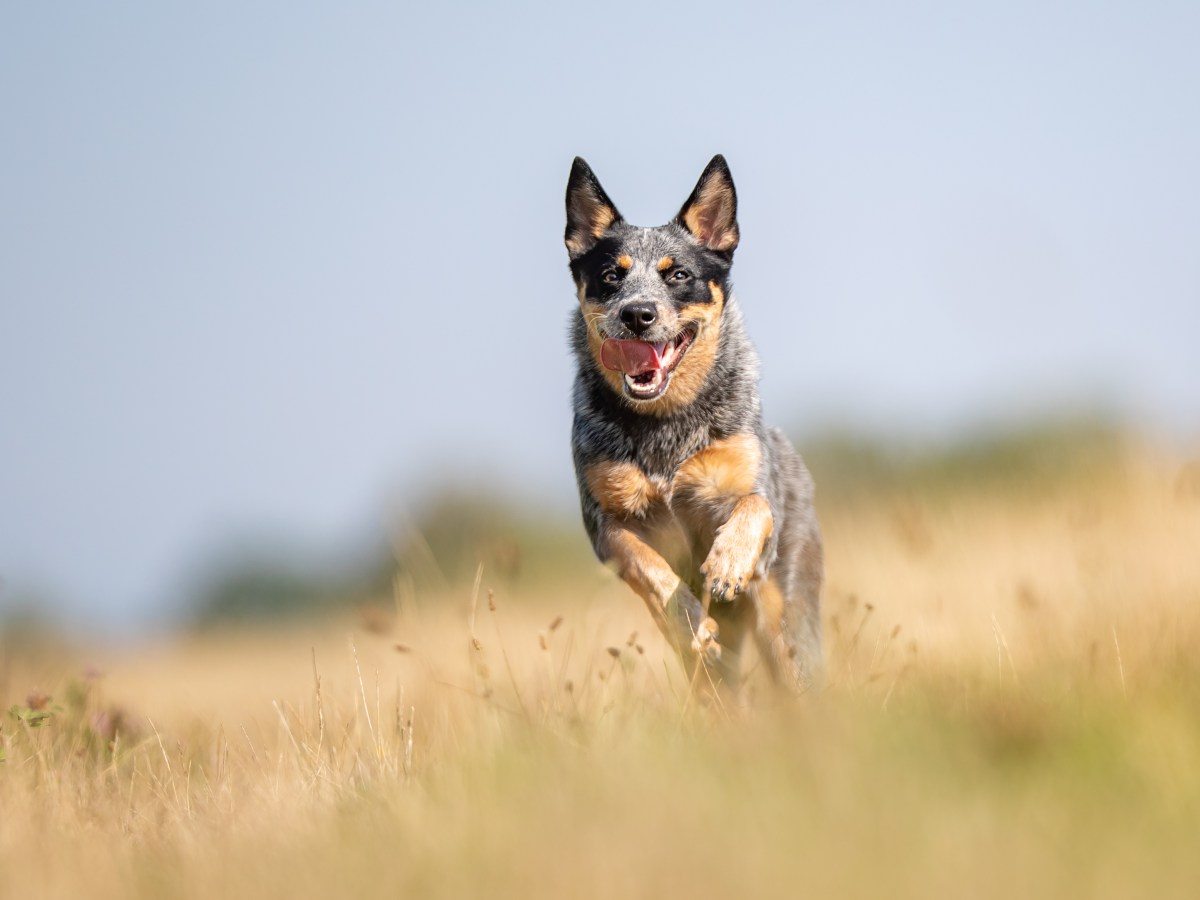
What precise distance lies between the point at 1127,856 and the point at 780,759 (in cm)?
87

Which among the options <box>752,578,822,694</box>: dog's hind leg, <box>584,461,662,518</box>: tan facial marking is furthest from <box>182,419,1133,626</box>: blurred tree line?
<box>584,461,662,518</box>: tan facial marking

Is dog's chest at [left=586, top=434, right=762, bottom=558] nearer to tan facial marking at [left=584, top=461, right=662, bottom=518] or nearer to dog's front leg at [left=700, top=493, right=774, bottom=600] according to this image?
tan facial marking at [left=584, top=461, right=662, bottom=518]

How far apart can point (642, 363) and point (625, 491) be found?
608 millimetres

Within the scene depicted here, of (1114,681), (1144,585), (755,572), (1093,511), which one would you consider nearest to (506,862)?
(1114,681)

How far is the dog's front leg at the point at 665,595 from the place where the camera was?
491 cm

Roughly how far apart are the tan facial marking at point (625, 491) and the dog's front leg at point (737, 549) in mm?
386

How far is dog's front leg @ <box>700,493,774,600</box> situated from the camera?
5004mm

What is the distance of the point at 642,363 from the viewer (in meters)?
5.58

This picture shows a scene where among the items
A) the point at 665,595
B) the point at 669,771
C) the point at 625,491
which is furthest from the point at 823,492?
the point at 669,771

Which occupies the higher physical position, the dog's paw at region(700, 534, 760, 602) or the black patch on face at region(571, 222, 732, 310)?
the black patch on face at region(571, 222, 732, 310)

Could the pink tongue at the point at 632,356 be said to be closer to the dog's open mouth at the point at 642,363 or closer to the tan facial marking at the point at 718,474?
the dog's open mouth at the point at 642,363

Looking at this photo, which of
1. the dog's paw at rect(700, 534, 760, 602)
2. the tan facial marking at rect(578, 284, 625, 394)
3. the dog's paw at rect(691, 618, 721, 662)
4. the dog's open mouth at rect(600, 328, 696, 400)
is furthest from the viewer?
the tan facial marking at rect(578, 284, 625, 394)

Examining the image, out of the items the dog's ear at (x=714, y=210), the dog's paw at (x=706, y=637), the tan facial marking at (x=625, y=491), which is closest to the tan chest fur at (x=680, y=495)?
the tan facial marking at (x=625, y=491)

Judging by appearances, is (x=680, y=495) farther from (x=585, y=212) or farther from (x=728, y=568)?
(x=585, y=212)
